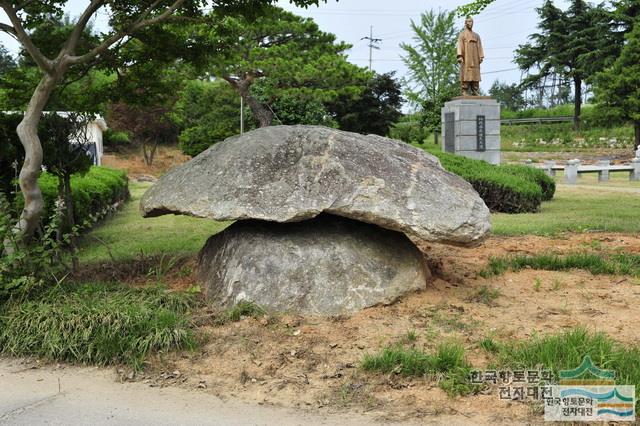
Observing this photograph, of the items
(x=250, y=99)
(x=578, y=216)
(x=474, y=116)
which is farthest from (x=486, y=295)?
(x=250, y=99)

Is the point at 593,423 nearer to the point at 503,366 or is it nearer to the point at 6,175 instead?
the point at 503,366

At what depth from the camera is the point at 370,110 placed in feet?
104

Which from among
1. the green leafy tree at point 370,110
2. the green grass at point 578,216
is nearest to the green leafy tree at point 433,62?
the green leafy tree at point 370,110

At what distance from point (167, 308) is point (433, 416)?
2.25m

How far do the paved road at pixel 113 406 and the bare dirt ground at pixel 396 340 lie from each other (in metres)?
0.12

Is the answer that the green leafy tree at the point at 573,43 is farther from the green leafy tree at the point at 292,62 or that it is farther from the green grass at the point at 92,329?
the green grass at the point at 92,329

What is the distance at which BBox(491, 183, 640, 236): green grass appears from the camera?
335 inches

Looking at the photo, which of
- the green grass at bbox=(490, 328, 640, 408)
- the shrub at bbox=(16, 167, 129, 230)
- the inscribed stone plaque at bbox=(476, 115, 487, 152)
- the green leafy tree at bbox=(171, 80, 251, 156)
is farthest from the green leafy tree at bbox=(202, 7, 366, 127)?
the green grass at bbox=(490, 328, 640, 408)

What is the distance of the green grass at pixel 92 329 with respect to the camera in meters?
3.99

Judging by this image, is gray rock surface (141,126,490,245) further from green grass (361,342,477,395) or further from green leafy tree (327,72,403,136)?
green leafy tree (327,72,403,136)

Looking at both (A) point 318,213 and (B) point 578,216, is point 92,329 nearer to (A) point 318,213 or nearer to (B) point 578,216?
(A) point 318,213

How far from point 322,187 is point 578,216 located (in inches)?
270

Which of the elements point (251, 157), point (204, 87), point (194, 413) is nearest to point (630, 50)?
point (204, 87)

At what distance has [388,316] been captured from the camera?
14.8 ft
